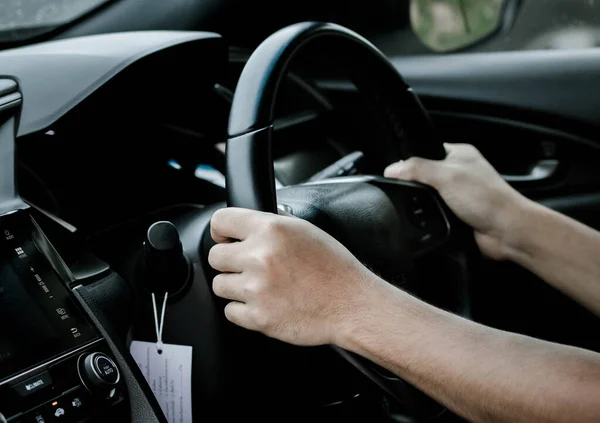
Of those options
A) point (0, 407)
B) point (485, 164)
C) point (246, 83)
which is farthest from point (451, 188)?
point (0, 407)

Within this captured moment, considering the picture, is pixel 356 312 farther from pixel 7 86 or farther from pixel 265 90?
pixel 7 86

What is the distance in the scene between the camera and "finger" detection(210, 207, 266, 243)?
0.87m

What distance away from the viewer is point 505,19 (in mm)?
1949

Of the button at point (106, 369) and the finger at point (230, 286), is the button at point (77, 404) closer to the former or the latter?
the button at point (106, 369)

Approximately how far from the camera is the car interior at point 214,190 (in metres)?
0.89

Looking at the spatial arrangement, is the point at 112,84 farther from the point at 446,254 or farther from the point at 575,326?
the point at 575,326

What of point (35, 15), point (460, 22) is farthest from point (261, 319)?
point (460, 22)

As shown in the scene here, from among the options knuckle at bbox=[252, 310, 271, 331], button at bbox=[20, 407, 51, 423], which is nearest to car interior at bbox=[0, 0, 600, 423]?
button at bbox=[20, 407, 51, 423]

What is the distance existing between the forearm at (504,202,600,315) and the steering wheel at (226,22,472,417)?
0.48ft

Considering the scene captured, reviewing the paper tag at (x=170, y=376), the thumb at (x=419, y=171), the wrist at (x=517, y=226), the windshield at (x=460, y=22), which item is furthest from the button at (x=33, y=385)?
the windshield at (x=460, y=22)

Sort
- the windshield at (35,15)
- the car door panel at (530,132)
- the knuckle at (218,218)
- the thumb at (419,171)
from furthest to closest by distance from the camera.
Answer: the car door panel at (530,132) → the windshield at (35,15) → the thumb at (419,171) → the knuckle at (218,218)

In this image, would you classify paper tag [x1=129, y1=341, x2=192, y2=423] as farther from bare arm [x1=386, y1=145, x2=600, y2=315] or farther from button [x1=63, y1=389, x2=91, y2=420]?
bare arm [x1=386, y1=145, x2=600, y2=315]

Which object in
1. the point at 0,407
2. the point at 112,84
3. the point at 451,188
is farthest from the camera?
the point at 451,188

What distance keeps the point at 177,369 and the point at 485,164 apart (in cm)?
65
